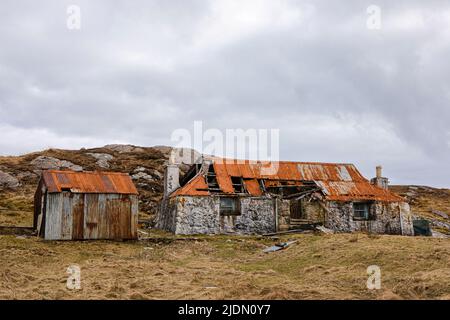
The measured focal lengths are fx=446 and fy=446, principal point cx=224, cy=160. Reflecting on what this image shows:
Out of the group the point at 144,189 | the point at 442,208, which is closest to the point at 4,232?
the point at 144,189

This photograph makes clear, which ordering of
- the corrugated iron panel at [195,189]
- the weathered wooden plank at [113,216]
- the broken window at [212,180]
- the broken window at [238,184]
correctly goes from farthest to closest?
the broken window at [238,184] → the broken window at [212,180] → the corrugated iron panel at [195,189] → the weathered wooden plank at [113,216]

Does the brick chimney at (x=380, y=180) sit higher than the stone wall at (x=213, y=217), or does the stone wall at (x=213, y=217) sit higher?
the brick chimney at (x=380, y=180)

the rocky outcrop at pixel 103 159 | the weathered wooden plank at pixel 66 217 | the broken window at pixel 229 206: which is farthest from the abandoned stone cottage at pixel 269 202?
the rocky outcrop at pixel 103 159

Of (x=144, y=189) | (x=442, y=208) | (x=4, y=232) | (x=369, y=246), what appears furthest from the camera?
(x=442, y=208)

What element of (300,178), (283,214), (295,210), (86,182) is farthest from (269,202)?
(86,182)

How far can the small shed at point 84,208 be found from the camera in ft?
80.9

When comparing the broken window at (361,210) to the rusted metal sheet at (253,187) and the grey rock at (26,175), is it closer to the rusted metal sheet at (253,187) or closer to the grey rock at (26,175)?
the rusted metal sheet at (253,187)

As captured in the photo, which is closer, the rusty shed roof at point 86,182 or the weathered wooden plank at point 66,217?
the weathered wooden plank at point 66,217

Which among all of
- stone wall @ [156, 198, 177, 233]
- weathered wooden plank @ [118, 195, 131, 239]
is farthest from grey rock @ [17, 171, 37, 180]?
weathered wooden plank @ [118, 195, 131, 239]

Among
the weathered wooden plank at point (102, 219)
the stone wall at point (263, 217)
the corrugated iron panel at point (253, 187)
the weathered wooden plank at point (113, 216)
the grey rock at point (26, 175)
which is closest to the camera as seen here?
the weathered wooden plank at point (102, 219)

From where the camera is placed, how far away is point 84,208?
25281 millimetres

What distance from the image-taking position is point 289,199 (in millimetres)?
32750

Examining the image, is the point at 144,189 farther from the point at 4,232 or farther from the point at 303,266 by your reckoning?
the point at 303,266
